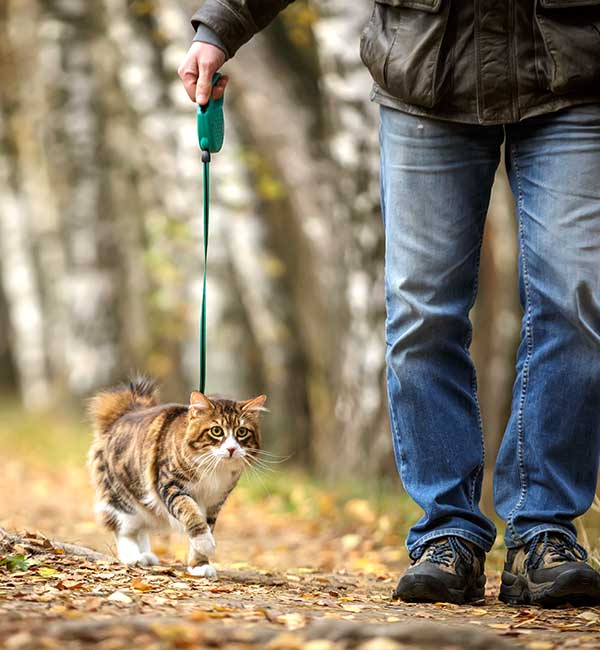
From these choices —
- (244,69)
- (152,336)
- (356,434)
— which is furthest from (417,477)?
(152,336)

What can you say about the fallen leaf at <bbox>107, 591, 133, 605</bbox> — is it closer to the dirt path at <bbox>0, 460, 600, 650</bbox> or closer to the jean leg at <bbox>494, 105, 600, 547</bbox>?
the dirt path at <bbox>0, 460, 600, 650</bbox>

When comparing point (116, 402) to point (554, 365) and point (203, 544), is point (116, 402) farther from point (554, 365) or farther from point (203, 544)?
point (554, 365)

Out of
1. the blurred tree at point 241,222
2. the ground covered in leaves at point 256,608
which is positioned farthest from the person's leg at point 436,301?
the blurred tree at point 241,222

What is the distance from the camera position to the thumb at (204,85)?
4.54 meters

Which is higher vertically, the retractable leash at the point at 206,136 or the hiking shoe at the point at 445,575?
the retractable leash at the point at 206,136

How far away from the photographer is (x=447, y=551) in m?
4.27

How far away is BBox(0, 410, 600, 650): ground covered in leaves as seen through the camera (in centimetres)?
318

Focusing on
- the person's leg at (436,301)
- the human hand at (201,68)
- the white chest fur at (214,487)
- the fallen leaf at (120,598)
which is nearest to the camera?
the fallen leaf at (120,598)

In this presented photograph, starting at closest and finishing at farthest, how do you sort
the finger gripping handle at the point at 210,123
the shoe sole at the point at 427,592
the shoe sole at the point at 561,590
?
the shoe sole at the point at 561,590
the shoe sole at the point at 427,592
the finger gripping handle at the point at 210,123

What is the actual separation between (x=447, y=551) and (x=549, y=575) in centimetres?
36

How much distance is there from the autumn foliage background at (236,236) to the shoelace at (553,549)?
1.15 meters

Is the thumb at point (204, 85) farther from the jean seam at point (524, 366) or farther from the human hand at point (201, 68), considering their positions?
the jean seam at point (524, 366)

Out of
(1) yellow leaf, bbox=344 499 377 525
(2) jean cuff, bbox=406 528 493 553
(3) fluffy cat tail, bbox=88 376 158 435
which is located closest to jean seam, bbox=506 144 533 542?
(2) jean cuff, bbox=406 528 493 553

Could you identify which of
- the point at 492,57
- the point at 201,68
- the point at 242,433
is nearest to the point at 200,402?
the point at 242,433
